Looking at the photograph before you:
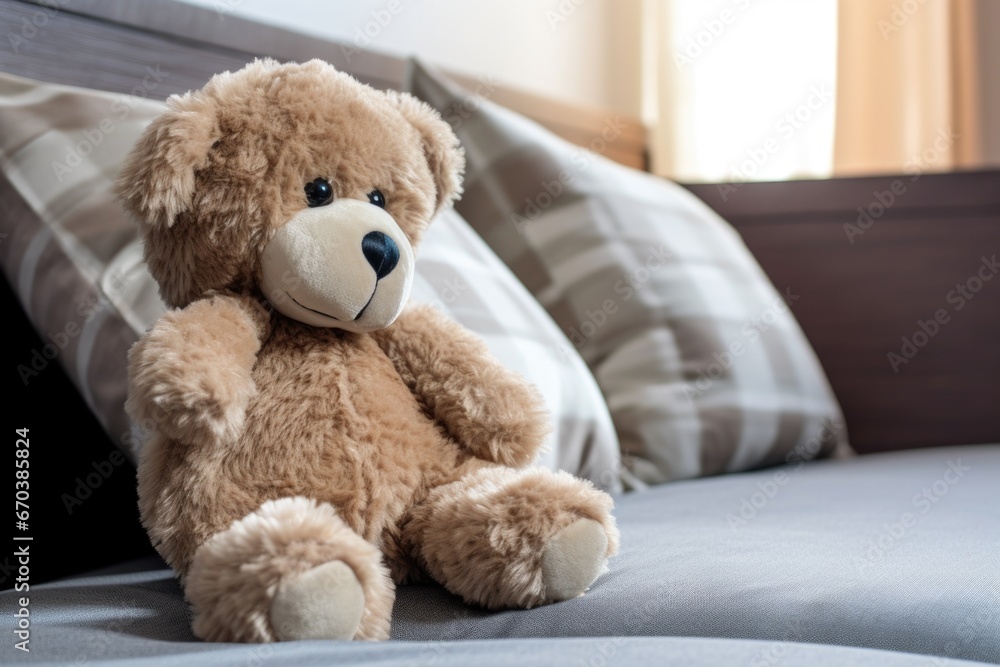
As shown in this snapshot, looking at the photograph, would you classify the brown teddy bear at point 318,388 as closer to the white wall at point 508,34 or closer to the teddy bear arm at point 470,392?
the teddy bear arm at point 470,392

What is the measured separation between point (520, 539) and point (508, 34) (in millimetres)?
1578

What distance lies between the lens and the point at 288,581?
51 centimetres

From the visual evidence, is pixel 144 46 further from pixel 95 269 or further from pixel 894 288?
pixel 894 288

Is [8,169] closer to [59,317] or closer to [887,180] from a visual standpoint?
[59,317]

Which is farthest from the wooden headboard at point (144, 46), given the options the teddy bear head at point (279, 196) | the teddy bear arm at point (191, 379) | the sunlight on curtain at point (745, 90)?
the sunlight on curtain at point (745, 90)

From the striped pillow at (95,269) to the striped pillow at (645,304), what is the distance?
0.61ft

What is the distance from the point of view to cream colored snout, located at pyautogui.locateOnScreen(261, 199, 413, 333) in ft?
2.01

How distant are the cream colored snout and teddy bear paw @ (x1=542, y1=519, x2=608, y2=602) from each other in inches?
7.5

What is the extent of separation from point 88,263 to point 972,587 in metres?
0.73

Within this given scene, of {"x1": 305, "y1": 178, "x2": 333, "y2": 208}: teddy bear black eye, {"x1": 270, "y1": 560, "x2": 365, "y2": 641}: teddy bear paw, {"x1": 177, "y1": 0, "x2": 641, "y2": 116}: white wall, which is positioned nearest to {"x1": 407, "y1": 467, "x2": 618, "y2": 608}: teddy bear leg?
{"x1": 270, "y1": 560, "x2": 365, "y2": 641}: teddy bear paw

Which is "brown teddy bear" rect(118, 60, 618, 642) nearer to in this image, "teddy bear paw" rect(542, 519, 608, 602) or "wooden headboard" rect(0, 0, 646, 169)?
"teddy bear paw" rect(542, 519, 608, 602)

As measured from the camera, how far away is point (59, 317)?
0.82 metres

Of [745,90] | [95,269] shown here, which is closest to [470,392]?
[95,269]

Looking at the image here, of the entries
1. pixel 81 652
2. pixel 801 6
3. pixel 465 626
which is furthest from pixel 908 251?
pixel 81 652
